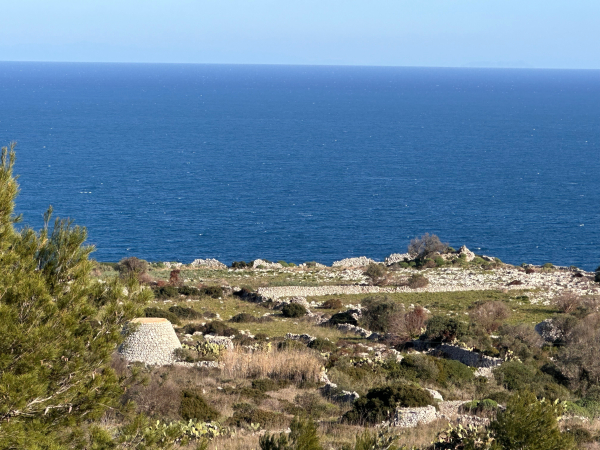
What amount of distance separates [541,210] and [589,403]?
7354 centimetres

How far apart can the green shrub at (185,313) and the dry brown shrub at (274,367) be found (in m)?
11.1

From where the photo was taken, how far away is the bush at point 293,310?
33781 mm

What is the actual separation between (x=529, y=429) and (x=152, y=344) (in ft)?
46.5

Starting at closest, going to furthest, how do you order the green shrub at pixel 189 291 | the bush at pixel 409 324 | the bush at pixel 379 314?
the bush at pixel 409 324
the bush at pixel 379 314
the green shrub at pixel 189 291

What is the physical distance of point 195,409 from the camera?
1590cm

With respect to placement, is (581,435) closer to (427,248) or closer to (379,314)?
(379,314)

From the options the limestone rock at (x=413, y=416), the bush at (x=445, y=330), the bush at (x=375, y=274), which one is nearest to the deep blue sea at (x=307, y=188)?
the bush at (x=375, y=274)

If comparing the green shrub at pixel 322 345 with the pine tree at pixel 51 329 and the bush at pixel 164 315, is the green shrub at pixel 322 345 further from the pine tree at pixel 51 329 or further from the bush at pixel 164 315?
the pine tree at pixel 51 329

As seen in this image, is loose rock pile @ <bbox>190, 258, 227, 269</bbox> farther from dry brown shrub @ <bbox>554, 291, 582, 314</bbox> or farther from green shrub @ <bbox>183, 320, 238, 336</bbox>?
dry brown shrub @ <bbox>554, 291, 582, 314</bbox>

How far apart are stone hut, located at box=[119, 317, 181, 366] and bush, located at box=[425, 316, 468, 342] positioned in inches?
404

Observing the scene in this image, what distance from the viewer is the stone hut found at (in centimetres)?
2180

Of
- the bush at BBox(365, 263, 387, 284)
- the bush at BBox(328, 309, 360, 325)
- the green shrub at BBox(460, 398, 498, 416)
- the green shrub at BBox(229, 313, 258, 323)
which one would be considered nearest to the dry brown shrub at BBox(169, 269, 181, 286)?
the green shrub at BBox(229, 313, 258, 323)

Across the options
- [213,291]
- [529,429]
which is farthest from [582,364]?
[213,291]

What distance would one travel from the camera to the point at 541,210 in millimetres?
88125
